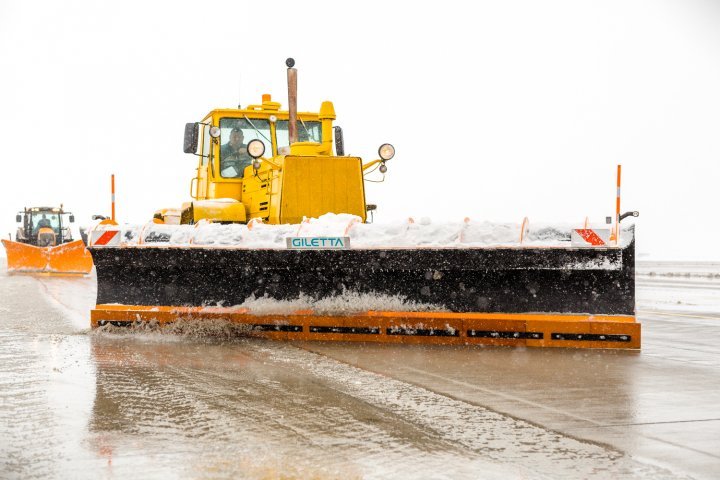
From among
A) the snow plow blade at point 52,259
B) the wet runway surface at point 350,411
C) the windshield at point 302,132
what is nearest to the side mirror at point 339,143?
the windshield at point 302,132

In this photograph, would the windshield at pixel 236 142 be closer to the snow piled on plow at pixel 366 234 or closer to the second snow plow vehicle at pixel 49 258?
the snow piled on plow at pixel 366 234

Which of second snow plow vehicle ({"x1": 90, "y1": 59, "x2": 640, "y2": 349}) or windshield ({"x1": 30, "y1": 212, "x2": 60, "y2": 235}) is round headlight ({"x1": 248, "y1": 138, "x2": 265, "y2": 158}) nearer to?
second snow plow vehicle ({"x1": 90, "y1": 59, "x2": 640, "y2": 349})

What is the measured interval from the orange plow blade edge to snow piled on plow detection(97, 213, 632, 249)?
2.19 ft

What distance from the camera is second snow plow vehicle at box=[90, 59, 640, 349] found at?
7633 mm

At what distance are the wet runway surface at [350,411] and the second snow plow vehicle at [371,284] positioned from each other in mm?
263

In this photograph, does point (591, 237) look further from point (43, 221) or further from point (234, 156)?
point (43, 221)

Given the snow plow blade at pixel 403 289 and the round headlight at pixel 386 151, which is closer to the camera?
the snow plow blade at pixel 403 289

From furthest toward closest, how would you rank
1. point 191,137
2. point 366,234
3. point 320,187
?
point 191,137, point 320,187, point 366,234

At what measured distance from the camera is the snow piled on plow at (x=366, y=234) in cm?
763

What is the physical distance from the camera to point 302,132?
37.4 feet

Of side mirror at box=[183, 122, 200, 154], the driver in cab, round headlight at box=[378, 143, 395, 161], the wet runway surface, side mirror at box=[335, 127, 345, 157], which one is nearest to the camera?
the wet runway surface

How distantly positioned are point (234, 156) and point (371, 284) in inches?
143

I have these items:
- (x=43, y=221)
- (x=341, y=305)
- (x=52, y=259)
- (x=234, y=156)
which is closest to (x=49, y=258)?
(x=52, y=259)

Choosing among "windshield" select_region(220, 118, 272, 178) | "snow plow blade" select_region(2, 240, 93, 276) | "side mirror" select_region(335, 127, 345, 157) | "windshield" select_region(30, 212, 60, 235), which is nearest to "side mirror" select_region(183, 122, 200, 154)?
"windshield" select_region(220, 118, 272, 178)
